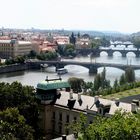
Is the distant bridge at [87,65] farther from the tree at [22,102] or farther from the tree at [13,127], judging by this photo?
the tree at [13,127]

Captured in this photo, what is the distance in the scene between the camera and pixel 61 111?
1099 inches

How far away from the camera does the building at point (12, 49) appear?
101m

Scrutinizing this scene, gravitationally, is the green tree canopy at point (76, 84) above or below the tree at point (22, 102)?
below

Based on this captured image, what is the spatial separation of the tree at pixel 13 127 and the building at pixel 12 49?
76970 millimetres

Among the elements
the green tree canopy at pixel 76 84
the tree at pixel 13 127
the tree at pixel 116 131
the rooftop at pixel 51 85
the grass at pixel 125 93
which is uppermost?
the tree at pixel 116 131

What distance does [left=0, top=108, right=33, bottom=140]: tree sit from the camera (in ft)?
67.2

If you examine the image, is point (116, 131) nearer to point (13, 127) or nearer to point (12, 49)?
point (13, 127)

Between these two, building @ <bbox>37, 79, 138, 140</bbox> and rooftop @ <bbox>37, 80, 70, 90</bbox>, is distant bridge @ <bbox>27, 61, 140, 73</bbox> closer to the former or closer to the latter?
rooftop @ <bbox>37, 80, 70, 90</bbox>

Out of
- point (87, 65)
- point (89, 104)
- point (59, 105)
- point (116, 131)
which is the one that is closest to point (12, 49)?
point (87, 65)

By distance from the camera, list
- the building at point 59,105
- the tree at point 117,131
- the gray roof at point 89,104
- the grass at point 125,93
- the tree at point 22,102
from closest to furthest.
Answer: the tree at point 117,131, the gray roof at point 89,104, the tree at point 22,102, the building at point 59,105, the grass at point 125,93

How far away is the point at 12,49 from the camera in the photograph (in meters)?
101

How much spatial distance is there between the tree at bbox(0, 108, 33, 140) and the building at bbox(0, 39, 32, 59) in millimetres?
76970

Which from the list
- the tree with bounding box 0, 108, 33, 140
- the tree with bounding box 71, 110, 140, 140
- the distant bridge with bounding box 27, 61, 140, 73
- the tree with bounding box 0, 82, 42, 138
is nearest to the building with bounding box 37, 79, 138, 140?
the tree with bounding box 0, 82, 42, 138

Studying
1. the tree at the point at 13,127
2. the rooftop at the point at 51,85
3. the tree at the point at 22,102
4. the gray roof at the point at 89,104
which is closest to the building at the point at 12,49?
the rooftop at the point at 51,85
